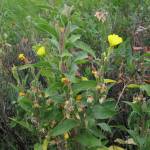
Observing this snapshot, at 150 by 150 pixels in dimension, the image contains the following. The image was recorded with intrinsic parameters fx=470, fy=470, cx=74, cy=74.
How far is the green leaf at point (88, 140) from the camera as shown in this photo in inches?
84.4

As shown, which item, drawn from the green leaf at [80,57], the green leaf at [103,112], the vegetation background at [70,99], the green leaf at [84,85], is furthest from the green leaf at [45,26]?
the green leaf at [103,112]

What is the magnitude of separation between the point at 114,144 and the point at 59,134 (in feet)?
2.21

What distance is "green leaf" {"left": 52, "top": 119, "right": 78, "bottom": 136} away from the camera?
2088 millimetres

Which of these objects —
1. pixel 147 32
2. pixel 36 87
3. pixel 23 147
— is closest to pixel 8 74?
pixel 23 147

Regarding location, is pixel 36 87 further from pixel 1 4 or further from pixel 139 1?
pixel 1 4

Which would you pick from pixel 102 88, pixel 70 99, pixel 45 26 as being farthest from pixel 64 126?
pixel 45 26

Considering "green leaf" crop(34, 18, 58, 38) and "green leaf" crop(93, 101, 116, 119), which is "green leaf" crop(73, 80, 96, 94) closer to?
"green leaf" crop(93, 101, 116, 119)

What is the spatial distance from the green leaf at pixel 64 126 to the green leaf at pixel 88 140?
0.09 m

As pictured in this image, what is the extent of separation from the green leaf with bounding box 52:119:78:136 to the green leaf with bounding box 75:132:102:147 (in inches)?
3.5

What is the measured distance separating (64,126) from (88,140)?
0.14m

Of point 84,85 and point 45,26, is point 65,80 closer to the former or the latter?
point 84,85

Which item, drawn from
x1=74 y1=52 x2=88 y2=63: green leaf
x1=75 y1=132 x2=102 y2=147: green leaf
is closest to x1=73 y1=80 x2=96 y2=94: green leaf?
x1=74 y1=52 x2=88 y2=63: green leaf

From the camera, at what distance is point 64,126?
2107mm

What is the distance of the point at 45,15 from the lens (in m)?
4.18
